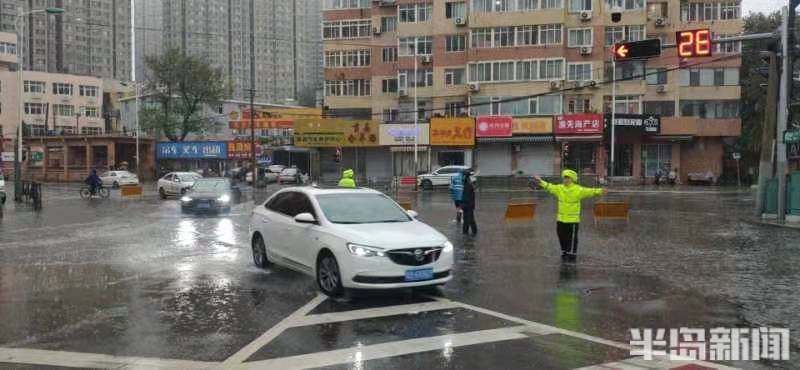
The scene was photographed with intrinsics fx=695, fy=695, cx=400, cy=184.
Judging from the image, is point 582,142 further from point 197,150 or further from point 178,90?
point 178,90

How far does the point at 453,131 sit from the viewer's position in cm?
5225

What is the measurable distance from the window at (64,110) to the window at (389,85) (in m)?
56.7

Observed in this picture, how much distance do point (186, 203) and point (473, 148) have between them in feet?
102

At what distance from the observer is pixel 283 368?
→ 6008 mm

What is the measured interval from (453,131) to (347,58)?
13.7 m

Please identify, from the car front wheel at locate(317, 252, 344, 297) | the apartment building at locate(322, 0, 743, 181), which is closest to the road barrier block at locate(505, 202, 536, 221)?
the car front wheel at locate(317, 252, 344, 297)

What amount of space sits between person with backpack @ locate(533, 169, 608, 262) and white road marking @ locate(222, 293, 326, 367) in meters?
5.04

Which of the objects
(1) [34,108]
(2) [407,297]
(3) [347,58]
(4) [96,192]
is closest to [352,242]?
(2) [407,297]

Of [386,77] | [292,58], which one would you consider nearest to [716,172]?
[386,77]

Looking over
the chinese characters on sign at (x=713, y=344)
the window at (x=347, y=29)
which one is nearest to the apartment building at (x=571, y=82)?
the window at (x=347, y=29)

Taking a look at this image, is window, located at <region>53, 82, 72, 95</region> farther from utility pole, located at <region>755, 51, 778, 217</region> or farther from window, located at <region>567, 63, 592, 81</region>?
utility pole, located at <region>755, 51, 778, 217</region>

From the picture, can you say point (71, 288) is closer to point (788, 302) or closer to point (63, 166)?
point (788, 302)

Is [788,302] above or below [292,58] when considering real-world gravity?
below

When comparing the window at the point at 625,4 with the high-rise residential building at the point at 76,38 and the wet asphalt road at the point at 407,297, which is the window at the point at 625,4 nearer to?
the wet asphalt road at the point at 407,297
